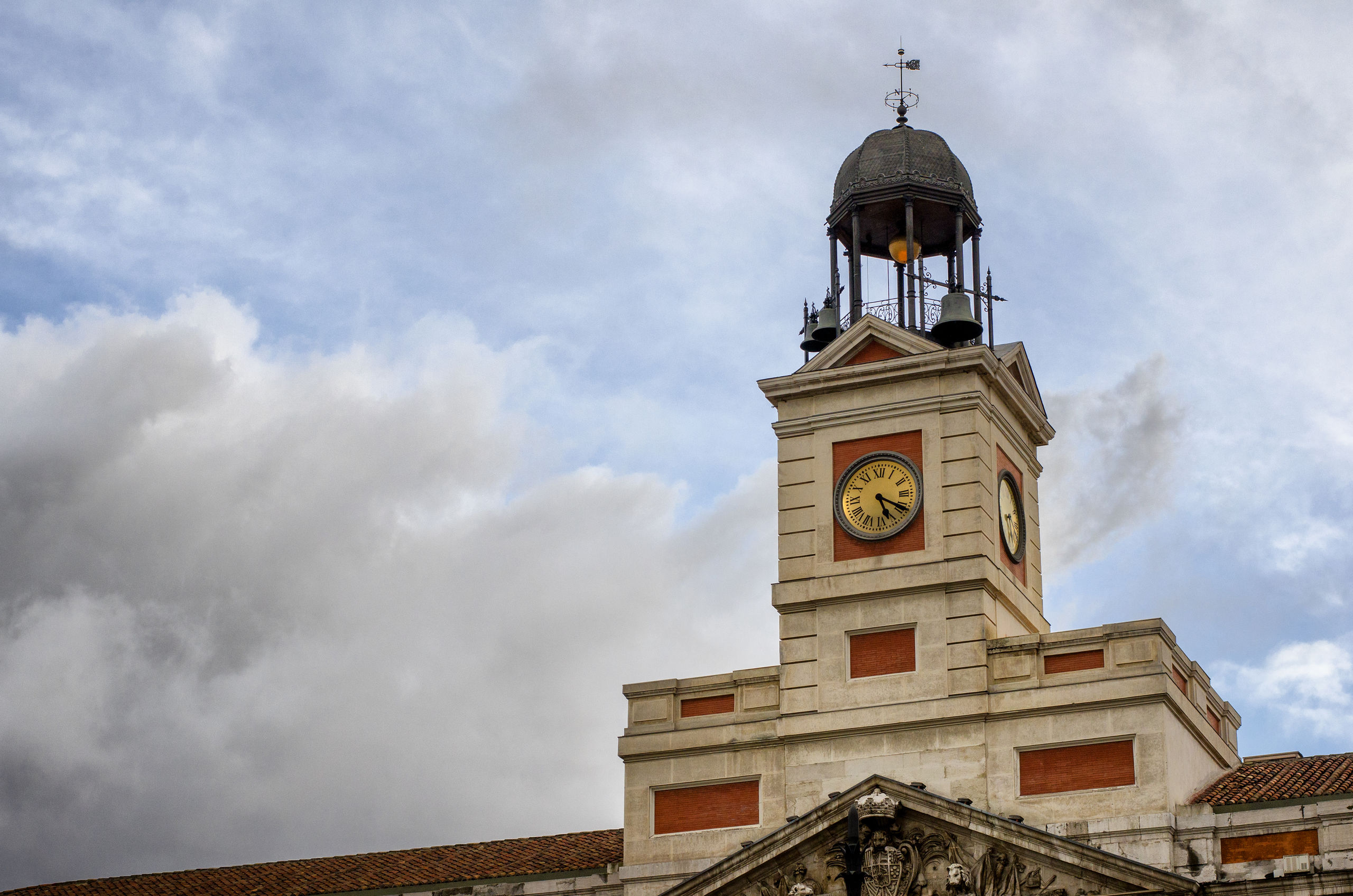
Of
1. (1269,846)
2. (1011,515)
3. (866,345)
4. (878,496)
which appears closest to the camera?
(1269,846)

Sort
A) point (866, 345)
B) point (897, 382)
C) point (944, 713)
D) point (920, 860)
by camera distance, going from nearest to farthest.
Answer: point (920, 860)
point (944, 713)
point (897, 382)
point (866, 345)

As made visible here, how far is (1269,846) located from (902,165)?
58.7ft

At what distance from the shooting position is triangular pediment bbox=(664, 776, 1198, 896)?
42719 mm

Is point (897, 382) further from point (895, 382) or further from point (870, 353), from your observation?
point (870, 353)

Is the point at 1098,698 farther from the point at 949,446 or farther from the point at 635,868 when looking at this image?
the point at 635,868

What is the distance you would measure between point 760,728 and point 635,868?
3.80 m

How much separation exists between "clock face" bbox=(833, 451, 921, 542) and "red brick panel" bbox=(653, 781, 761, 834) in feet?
19.2

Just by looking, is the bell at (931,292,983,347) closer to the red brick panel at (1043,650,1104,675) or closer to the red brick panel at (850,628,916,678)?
the red brick panel at (850,628,916,678)

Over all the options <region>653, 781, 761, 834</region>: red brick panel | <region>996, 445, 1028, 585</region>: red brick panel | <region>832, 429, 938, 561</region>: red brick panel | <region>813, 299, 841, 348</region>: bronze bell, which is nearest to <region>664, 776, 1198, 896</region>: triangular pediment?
<region>653, 781, 761, 834</region>: red brick panel

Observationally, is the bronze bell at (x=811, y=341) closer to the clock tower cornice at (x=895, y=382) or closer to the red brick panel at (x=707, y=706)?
the clock tower cornice at (x=895, y=382)

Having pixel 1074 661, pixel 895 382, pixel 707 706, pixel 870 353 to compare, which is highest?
pixel 870 353

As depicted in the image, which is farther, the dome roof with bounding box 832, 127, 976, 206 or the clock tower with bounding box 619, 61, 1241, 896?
the dome roof with bounding box 832, 127, 976, 206

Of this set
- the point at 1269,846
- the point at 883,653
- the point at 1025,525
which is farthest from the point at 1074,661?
the point at 1025,525

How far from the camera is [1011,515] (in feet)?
167
